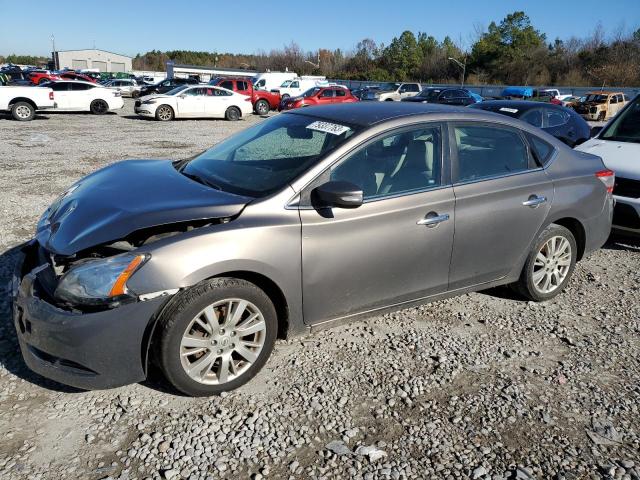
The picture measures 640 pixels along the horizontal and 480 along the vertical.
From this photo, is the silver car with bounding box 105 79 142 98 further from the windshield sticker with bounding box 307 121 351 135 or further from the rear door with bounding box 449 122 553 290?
the rear door with bounding box 449 122 553 290

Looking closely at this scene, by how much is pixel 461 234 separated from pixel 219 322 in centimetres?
182

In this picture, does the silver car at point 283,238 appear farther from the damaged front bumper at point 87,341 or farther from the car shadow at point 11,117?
the car shadow at point 11,117

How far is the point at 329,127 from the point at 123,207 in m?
1.49

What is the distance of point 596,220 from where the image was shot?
4.59 meters

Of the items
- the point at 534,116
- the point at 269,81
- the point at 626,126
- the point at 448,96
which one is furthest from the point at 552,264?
the point at 269,81

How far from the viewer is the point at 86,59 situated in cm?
9219

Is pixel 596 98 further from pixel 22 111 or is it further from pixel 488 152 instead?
pixel 488 152

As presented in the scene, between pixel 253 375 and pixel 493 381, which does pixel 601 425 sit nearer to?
pixel 493 381

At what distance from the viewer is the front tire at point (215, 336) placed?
2.79 m

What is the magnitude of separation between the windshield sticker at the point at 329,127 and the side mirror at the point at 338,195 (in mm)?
560

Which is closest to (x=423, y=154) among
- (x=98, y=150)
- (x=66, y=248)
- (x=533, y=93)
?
(x=66, y=248)

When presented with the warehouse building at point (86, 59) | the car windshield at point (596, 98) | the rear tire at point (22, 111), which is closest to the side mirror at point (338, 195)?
the rear tire at point (22, 111)

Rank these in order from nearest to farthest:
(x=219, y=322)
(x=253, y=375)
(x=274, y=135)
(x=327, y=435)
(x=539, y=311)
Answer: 1. (x=327, y=435)
2. (x=219, y=322)
3. (x=253, y=375)
4. (x=274, y=135)
5. (x=539, y=311)

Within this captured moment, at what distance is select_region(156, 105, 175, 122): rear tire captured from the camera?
20641 mm
